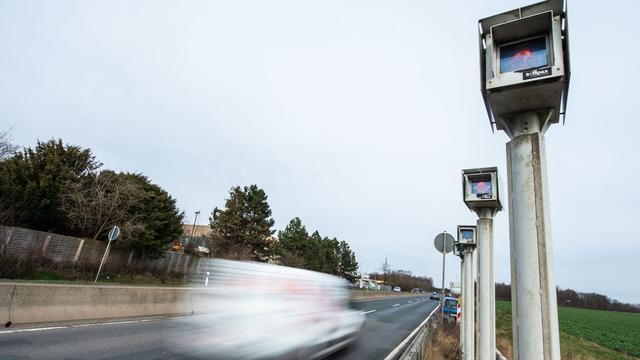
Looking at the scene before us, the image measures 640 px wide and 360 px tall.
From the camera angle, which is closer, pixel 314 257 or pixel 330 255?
pixel 314 257

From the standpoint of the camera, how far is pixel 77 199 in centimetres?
2208

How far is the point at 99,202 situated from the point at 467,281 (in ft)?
74.7

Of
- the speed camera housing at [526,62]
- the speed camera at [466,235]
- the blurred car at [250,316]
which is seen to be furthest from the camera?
the speed camera at [466,235]

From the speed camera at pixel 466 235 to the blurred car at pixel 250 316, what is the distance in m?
4.85

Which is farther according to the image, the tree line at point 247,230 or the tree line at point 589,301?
the tree line at point 589,301

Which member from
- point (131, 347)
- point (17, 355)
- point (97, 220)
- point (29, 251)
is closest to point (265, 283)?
point (131, 347)

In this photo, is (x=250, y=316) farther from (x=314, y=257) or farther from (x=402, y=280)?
(x=402, y=280)

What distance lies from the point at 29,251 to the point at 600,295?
175 metres

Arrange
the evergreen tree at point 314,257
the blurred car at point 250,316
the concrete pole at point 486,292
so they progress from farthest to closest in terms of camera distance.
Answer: the evergreen tree at point 314,257 < the concrete pole at point 486,292 < the blurred car at point 250,316

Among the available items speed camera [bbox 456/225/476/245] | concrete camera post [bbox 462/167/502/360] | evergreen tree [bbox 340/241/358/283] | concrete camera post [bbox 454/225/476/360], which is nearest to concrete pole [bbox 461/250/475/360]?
concrete camera post [bbox 454/225/476/360]

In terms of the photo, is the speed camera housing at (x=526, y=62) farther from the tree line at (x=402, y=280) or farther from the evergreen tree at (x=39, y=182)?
the tree line at (x=402, y=280)

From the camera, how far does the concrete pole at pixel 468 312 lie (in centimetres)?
782

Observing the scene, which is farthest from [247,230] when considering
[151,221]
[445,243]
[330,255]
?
[445,243]

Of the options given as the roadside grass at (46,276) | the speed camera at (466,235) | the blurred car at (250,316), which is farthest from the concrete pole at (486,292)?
the roadside grass at (46,276)
